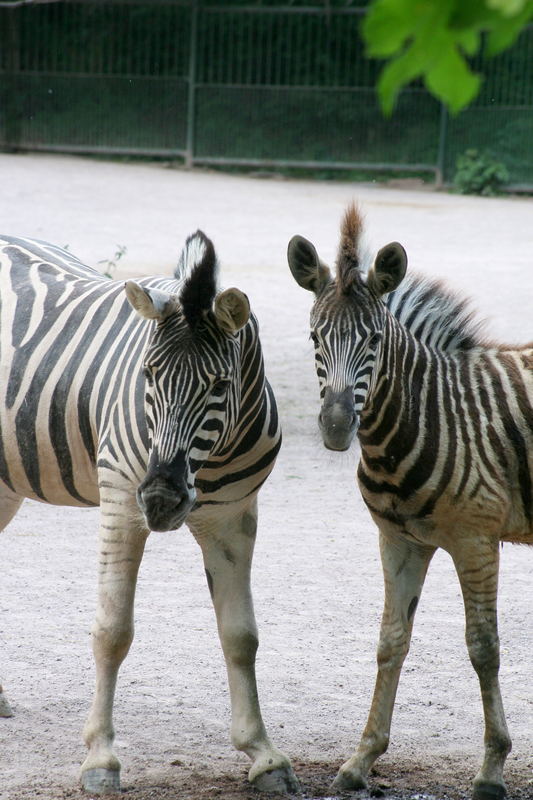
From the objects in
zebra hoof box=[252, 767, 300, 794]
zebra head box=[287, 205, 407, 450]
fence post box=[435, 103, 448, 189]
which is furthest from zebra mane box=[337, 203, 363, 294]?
fence post box=[435, 103, 448, 189]

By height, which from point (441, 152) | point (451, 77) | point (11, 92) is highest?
point (11, 92)

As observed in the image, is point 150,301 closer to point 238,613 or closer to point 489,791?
point 238,613

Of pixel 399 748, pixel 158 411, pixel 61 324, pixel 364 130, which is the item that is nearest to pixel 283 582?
pixel 399 748

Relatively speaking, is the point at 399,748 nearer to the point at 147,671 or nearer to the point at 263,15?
the point at 147,671

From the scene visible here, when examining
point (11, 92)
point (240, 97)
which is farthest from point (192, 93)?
point (11, 92)

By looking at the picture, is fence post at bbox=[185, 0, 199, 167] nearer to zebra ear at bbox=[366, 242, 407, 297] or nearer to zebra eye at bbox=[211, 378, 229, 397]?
zebra ear at bbox=[366, 242, 407, 297]

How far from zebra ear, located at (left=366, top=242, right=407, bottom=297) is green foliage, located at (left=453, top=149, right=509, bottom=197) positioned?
20.0 metres

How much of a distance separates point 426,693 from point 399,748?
50cm

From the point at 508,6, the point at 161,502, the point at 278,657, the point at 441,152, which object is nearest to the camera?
the point at 508,6

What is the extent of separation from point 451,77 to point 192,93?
24163 mm

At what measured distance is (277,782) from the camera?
12.7 ft

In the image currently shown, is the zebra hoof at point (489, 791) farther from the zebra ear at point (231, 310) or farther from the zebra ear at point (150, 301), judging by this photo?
the zebra ear at point (150, 301)

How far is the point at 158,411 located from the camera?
11.0 ft

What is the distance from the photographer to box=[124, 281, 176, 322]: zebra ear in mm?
3412
